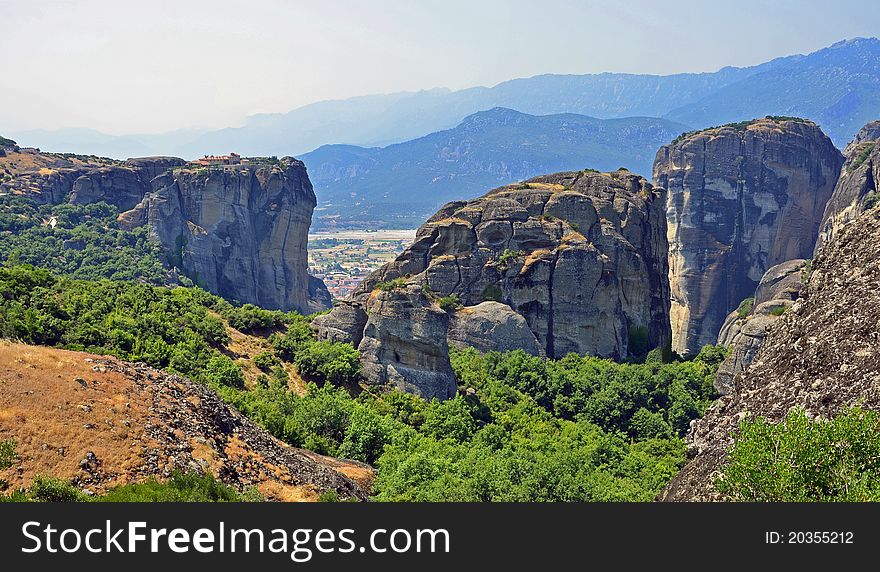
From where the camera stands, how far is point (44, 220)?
265ft

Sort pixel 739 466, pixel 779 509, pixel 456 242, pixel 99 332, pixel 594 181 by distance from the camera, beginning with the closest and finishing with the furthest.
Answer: pixel 779 509 → pixel 739 466 → pixel 99 332 → pixel 456 242 → pixel 594 181

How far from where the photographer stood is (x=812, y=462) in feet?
42.3

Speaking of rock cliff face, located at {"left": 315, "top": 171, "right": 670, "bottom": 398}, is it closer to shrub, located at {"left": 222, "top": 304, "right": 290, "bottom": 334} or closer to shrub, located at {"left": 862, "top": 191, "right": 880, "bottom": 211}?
shrub, located at {"left": 222, "top": 304, "right": 290, "bottom": 334}

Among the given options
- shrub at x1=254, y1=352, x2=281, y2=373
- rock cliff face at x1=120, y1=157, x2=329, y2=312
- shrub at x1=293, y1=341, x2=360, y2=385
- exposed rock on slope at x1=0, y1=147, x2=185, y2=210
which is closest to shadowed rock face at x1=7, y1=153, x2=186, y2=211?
exposed rock on slope at x1=0, y1=147, x2=185, y2=210

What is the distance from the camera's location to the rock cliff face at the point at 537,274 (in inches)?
2010

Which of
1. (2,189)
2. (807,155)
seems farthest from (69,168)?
(807,155)

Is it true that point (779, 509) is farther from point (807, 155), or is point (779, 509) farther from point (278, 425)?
point (807, 155)

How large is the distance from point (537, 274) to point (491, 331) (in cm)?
620

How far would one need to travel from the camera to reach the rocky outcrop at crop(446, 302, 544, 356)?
48.0m

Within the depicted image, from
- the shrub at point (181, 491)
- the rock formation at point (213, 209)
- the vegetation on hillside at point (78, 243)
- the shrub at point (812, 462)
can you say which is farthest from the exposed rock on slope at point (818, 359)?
the rock formation at point (213, 209)

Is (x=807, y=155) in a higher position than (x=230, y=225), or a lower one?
higher

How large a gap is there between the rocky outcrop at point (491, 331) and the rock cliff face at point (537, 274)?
6 cm

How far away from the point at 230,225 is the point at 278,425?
6373cm

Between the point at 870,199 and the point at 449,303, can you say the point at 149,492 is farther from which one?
the point at 870,199
